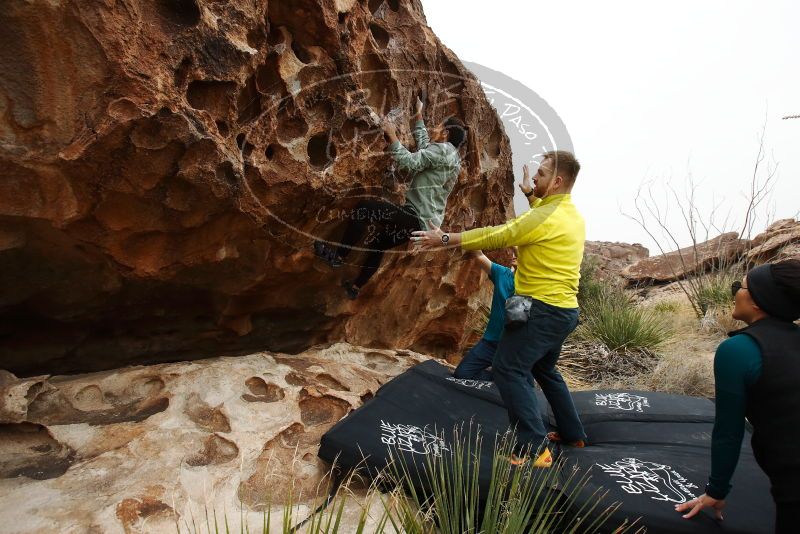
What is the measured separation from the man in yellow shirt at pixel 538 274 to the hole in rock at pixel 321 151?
42.8 inches

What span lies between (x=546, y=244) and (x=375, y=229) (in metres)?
1.76

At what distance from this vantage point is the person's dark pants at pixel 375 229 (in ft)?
14.7

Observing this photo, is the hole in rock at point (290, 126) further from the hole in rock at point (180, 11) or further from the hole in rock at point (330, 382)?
the hole in rock at point (330, 382)

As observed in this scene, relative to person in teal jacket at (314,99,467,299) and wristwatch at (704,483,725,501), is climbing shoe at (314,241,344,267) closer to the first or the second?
person in teal jacket at (314,99,467,299)

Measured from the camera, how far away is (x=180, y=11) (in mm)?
3115

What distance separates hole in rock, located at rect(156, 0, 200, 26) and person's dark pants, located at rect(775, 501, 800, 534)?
3.72 m

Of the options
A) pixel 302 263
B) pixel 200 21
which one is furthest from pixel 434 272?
pixel 200 21

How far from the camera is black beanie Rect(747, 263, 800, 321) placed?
7.92 ft

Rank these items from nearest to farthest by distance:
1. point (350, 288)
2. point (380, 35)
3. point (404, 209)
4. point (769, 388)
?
point (769, 388) → point (380, 35) → point (404, 209) → point (350, 288)

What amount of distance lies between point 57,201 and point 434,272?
3.69m

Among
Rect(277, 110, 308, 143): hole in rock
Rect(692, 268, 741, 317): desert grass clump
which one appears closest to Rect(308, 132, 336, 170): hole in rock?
Rect(277, 110, 308, 143): hole in rock

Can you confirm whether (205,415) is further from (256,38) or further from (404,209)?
(256,38)

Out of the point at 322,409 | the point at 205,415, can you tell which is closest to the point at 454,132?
the point at 322,409

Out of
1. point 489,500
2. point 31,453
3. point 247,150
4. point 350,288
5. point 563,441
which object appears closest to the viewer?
point 489,500
